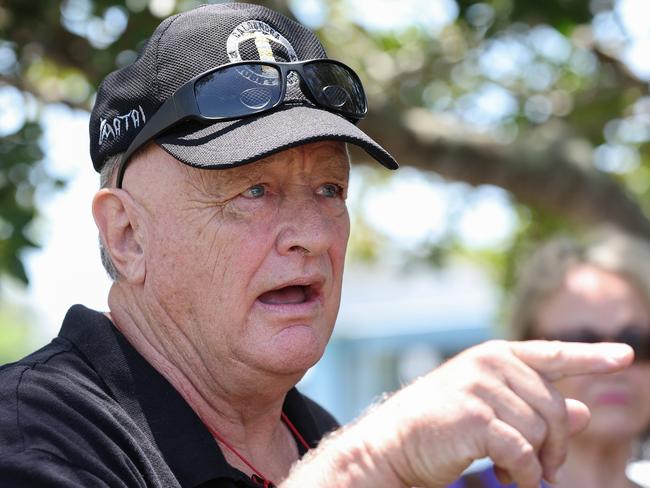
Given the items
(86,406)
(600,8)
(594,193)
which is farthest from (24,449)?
(594,193)

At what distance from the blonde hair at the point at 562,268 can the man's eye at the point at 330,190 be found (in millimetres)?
2015

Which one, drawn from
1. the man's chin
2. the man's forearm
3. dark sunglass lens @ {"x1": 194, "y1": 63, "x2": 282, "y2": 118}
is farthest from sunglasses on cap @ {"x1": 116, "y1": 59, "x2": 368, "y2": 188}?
the man's forearm

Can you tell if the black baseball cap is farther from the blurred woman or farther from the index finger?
the blurred woman

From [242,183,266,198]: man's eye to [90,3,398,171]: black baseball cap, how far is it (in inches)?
4.8

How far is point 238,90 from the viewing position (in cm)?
210

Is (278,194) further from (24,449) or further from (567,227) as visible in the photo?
(567,227)

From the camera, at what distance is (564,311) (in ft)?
13.1

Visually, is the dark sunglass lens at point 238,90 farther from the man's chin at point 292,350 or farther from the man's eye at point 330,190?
the man's chin at point 292,350

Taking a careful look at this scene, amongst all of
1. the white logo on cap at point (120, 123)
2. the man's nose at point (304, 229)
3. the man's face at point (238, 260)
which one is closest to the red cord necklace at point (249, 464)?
the man's face at point (238, 260)

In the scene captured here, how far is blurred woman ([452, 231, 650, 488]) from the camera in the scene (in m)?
3.71

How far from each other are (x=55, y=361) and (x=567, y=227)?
220 inches

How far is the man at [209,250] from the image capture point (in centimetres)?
196

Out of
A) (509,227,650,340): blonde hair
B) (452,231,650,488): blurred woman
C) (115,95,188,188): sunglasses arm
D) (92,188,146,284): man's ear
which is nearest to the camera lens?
(115,95,188,188): sunglasses arm

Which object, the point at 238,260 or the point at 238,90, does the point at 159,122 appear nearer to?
the point at 238,90
